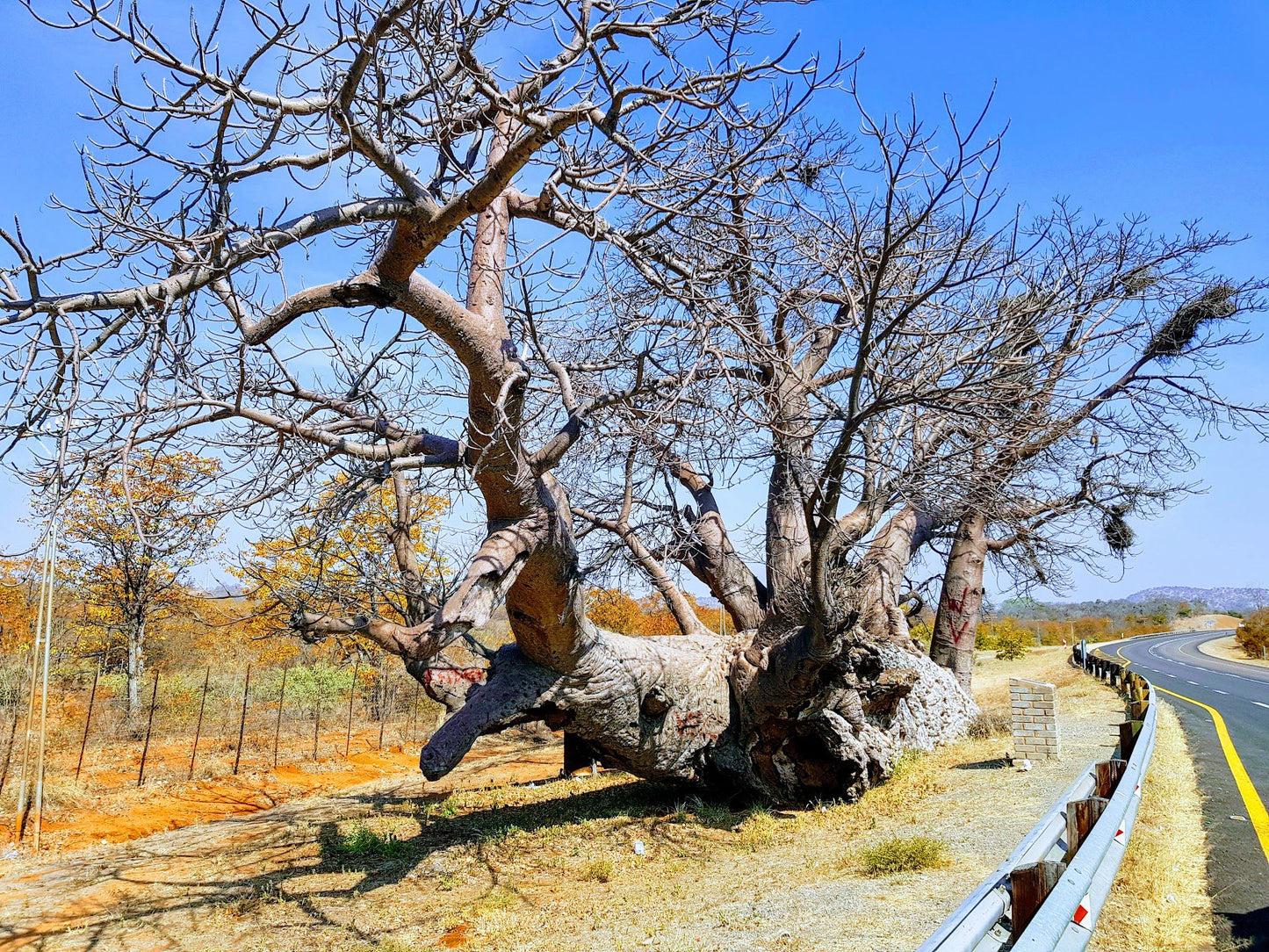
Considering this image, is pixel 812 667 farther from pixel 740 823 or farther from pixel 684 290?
pixel 684 290

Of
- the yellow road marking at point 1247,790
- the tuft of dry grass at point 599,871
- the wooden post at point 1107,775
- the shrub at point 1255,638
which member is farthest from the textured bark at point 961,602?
the shrub at point 1255,638

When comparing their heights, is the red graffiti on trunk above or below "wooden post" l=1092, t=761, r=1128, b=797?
above

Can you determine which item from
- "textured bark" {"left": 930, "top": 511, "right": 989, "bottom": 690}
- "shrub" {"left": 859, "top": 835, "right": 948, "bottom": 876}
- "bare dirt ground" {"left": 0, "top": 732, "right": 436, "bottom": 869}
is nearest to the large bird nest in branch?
"textured bark" {"left": 930, "top": 511, "right": 989, "bottom": 690}

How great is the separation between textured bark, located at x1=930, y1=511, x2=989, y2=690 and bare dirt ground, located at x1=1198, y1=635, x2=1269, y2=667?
2522 cm

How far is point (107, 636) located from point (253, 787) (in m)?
9.55

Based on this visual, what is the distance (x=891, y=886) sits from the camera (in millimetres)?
5301

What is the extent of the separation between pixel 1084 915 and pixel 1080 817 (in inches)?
37.9

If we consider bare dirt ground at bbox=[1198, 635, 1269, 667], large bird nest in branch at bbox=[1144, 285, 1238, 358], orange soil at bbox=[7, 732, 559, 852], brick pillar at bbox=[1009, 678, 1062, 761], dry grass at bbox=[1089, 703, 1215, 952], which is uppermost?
large bird nest in branch at bbox=[1144, 285, 1238, 358]

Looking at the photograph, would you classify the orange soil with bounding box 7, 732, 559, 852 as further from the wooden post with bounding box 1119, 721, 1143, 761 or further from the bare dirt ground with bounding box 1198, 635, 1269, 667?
the bare dirt ground with bounding box 1198, 635, 1269, 667

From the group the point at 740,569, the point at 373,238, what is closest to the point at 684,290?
the point at 373,238

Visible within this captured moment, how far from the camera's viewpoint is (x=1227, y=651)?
3912 centimetres

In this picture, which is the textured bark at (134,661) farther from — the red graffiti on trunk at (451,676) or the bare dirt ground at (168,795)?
the red graffiti on trunk at (451,676)

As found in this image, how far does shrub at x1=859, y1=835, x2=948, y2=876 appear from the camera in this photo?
18.5 feet

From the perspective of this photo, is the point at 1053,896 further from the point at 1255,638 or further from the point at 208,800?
the point at 1255,638
